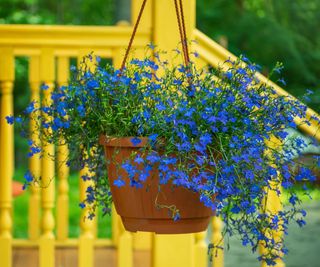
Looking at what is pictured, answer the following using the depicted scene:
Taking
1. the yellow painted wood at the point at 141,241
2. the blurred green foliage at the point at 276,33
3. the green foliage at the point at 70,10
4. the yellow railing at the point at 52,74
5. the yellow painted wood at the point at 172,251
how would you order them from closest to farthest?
the yellow painted wood at the point at 172,251 < the yellow railing at the point at 52,74 < the yellow painted wood at the point at 141,241 < the blurred green foliage at the point at 276,33 < the green foliage at the point at 70,10

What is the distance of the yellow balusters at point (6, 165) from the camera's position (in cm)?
334

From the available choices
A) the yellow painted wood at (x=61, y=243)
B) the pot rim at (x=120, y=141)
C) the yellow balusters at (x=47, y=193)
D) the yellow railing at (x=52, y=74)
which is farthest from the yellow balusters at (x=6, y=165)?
the pot rim at (x=120, y=141)

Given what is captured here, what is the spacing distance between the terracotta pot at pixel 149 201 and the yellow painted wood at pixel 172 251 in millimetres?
819

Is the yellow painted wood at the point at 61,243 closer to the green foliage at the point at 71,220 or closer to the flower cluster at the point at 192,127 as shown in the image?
the green foliage at the point at 71,220

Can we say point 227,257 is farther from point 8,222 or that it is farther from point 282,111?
point 282,111

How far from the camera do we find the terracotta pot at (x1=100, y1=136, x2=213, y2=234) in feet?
7.11

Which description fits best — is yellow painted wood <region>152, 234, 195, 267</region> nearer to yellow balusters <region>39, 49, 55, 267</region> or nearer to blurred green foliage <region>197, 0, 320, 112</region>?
yellow balusters <region>39, 49, 55, 267</region>

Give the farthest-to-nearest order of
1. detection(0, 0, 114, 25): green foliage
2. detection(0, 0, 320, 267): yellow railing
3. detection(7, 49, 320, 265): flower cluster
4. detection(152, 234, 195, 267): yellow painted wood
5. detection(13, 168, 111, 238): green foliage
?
1. detection(0, 0, 114, 25): green foliage
2. detection(13, 168, 111, 238): green foliage
3. detection(0, 0, 320, 267): yellow railing
4. detection(152, 234, 195, 267): yellow painted wood
5. detection(7, 49, 320, 265): flower cluster

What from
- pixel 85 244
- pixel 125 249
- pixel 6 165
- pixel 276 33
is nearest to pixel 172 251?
pixel 125 249

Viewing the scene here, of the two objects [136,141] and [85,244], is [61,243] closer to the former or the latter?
[85,244]

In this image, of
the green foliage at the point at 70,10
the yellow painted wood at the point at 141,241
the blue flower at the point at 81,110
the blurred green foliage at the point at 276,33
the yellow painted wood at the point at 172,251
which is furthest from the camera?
the green foliage at the point at 70,10

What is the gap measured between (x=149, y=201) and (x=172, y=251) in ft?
3.11

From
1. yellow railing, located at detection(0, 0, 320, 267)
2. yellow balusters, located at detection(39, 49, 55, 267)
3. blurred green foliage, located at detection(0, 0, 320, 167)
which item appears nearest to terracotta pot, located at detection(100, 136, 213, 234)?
yellow railing, located at detection(0, 0, 320, 267)

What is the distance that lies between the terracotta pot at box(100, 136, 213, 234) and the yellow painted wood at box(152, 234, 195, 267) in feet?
2.69
